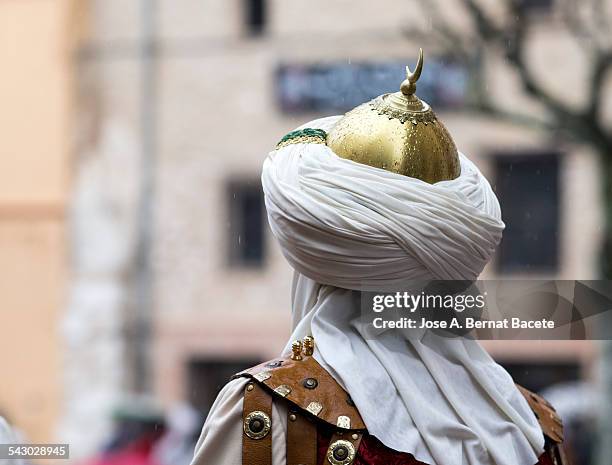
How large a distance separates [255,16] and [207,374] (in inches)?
154

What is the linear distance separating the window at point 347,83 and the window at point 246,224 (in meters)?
0.95

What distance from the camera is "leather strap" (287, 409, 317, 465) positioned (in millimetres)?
2240

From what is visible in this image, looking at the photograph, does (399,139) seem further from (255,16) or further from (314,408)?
(255,16)

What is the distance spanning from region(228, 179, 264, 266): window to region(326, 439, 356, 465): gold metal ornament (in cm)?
1320

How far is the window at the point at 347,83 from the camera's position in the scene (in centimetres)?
1503

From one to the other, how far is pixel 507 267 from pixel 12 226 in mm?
5450

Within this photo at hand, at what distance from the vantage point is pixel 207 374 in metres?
16.0

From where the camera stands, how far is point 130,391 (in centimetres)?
1580

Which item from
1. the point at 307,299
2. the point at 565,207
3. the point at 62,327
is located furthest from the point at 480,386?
the point at 62,327

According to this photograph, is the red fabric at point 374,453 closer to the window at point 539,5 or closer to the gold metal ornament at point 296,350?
the gold metal ornament at point 296,350

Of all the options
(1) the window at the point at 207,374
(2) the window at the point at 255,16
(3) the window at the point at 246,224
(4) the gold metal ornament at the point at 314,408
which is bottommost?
(1) the window at the point at 207,374

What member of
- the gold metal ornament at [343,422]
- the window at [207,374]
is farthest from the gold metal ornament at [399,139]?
the window at [207,374]

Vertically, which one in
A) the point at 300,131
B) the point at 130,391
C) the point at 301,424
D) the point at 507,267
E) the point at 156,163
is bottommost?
the point at 130,391

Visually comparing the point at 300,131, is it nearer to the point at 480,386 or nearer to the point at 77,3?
the point at 480,386
